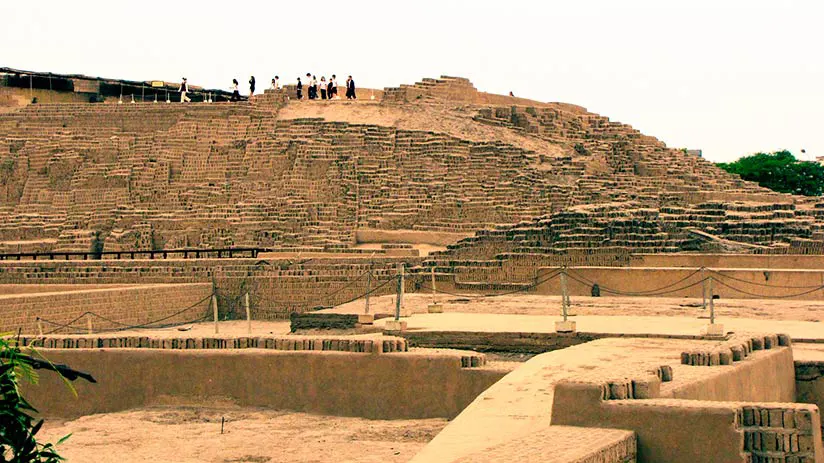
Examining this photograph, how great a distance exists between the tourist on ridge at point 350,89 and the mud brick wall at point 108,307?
37.9ft

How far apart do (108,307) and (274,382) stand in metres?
11.2

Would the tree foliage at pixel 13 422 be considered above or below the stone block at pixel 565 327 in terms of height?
above

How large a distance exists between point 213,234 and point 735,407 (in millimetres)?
23116

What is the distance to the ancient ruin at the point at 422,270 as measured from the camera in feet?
35.7

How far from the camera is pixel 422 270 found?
25625mm

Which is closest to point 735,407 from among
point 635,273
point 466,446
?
point 466,446

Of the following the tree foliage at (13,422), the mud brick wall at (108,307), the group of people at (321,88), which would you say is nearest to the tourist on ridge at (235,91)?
the group of people at (321,88)

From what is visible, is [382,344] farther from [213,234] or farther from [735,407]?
[213,234]

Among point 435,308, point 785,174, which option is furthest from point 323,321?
point 785,174

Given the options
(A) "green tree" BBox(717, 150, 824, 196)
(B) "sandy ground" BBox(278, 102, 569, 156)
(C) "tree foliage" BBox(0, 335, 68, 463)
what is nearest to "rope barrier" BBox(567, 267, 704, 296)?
(B) "sandy ground" BBox(278, 102, 569, 156)

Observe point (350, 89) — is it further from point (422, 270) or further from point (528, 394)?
point (528, 394)

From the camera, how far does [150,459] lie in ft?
38.2

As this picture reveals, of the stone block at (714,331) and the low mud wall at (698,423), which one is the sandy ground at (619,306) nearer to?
the stone block at (714,331)

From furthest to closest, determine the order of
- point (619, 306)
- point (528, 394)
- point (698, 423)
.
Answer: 1. point (619, 306)
2. point (528, 394)
3. point (698, 423)
